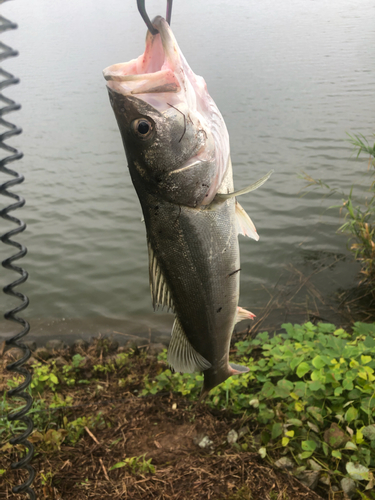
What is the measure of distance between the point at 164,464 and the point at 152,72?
103 inches

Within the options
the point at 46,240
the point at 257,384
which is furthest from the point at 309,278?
the point at 46,240

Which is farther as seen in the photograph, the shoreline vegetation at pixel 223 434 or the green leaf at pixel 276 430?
the green leaf at pixel 276 430

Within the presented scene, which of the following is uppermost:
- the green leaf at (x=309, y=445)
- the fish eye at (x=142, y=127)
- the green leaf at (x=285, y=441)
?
the fish eye at (x=142, y=127)

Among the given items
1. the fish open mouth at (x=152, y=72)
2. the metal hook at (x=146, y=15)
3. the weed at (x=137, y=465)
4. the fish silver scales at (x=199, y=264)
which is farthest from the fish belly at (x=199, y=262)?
the weed at (x=137, y=465)

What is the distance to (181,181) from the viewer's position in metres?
1.68

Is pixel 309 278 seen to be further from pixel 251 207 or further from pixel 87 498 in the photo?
pixel 87 498

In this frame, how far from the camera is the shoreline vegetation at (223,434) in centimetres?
249

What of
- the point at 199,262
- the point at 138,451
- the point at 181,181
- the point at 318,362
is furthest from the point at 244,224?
the point at 138,451

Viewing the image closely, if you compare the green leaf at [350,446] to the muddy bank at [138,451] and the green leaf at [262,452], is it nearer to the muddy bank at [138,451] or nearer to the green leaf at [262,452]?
the muddy bank at [138,451]

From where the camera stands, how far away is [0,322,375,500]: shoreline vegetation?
2.49 metres

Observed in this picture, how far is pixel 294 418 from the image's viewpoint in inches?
108

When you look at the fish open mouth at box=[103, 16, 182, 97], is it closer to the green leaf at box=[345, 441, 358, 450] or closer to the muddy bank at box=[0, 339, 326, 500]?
the green leaf at box=[345, 441, 358, 450]

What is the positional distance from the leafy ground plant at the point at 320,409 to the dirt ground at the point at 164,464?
15cm

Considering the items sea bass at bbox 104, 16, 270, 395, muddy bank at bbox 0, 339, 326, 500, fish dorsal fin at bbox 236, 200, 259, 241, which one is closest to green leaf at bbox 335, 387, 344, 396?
muddy bank at bbox 0, 339, 326, 500
